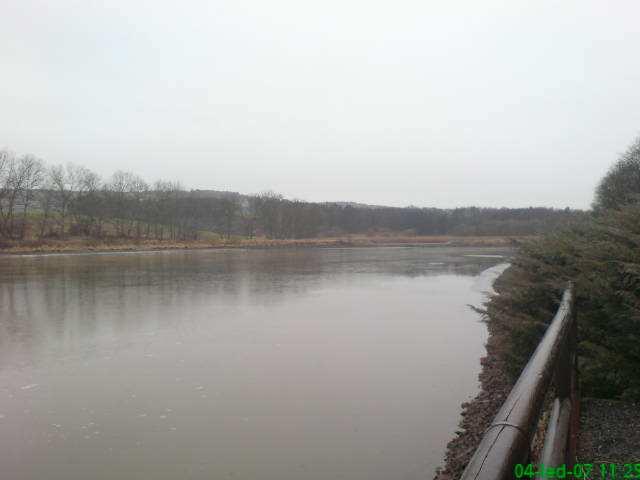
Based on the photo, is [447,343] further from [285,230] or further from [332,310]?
[285,230]

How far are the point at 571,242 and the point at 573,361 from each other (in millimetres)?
3605

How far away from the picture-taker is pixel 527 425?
145cm

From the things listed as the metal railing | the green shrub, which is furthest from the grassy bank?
the metal railing

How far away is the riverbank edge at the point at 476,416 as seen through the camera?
17.0ft

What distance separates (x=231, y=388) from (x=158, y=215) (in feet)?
259

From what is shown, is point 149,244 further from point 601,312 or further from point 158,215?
point 601,312

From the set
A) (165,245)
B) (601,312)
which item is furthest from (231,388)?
(165,245)

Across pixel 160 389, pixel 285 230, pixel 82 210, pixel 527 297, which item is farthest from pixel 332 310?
pixel 285 230

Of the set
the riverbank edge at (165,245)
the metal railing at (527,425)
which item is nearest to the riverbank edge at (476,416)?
the metal railing at (527,425)

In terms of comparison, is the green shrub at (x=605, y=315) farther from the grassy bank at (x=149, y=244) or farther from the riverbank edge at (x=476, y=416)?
the grassy bank at (x=149, y=244)

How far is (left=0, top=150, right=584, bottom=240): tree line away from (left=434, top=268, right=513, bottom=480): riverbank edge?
47643mm

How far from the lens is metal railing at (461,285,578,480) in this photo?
1306mm

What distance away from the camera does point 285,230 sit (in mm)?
94625

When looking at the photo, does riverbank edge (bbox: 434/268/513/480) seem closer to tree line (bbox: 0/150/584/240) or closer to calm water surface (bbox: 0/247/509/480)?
calm water surface (bbox: 0/247/509/480)
